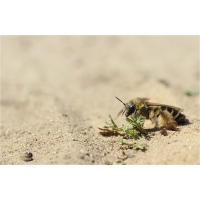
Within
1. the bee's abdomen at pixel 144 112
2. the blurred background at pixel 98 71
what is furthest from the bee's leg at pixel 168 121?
the blurred background at pixel 98 71

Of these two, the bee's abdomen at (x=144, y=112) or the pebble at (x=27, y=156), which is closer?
the pebble at (x=27, y=156)

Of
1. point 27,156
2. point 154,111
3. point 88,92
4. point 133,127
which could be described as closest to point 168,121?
point 154,111

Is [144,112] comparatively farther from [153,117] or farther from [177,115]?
[177,115]

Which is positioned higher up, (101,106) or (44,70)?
(44,70)

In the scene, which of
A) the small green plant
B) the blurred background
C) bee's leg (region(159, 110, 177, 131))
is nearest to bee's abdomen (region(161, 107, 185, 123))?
bee's leg (region(159, 110, 177, 131))

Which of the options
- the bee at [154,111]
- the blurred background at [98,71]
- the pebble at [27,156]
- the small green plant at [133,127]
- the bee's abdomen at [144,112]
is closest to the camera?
the pebble at [27,156]

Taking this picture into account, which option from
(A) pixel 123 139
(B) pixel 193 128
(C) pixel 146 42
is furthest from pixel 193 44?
(A) pixel 123 139

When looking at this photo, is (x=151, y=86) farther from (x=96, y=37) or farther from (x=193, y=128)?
(x=96, y=37)

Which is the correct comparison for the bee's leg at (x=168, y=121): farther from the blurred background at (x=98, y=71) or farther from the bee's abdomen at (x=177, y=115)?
the blurred background at (x=98, y=71)
